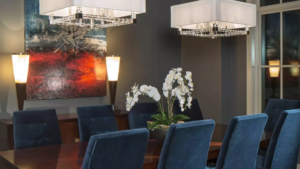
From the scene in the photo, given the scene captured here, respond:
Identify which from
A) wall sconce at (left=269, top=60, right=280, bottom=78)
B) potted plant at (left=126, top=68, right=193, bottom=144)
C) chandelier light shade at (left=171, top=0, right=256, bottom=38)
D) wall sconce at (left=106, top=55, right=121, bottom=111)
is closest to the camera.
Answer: potted plant at (left=126, top=68, right=193, bottom=144)

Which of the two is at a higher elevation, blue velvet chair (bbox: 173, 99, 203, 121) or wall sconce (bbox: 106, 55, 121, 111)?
wall sconce (bbox: 106, 55, 121, 111)

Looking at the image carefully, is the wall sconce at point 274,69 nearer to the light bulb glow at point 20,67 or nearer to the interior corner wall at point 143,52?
the interior corner wall at point 143,52

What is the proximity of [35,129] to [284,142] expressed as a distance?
2121 mm

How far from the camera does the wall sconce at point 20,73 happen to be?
423 centimetres

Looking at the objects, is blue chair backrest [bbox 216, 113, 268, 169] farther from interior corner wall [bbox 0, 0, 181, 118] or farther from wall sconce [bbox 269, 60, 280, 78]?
interior corner wall [bbox 0, 0, 181, 118]

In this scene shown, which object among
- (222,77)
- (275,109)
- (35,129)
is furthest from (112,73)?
(275,109)

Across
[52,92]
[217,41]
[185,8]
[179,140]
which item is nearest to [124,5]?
[185,8]

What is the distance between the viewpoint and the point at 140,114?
3969 millimetres

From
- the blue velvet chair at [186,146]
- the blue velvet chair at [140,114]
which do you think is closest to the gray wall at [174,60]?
the blue velvet chair at [140,114]

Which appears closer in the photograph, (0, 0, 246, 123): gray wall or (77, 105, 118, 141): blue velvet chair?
(77, 105, 118, 141): blue velvet chair

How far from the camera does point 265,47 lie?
511 cm

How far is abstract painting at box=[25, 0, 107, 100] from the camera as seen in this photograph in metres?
4.68

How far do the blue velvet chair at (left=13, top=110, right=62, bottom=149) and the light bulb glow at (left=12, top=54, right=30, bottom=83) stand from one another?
1110mm

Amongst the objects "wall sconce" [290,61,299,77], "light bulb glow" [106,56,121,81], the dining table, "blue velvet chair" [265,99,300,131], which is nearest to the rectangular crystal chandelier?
the dining table
